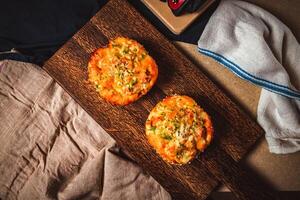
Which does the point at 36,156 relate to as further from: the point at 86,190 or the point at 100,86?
the point at 100,86

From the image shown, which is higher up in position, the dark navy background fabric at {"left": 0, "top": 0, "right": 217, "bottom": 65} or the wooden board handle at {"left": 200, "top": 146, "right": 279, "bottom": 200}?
the dark navy background fabric at {"left": 0, "top": 0, "right": 217, "bottom": 65}

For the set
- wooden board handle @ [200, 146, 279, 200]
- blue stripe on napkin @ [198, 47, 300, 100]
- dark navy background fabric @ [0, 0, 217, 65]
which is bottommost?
wooden board handle @ [200, 146, 279, 200]

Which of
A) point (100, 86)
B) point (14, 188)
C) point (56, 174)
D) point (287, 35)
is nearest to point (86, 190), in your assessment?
point (56, 174)

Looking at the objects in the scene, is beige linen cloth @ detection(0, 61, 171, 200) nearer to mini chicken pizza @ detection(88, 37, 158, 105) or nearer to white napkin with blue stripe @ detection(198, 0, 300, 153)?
mini chicken pizza @ detection(88, 37, 158, 105)

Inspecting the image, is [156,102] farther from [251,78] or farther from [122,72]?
[251,78]

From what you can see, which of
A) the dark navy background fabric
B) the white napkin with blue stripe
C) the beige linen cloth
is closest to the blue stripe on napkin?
the white napkin with blue stripe
